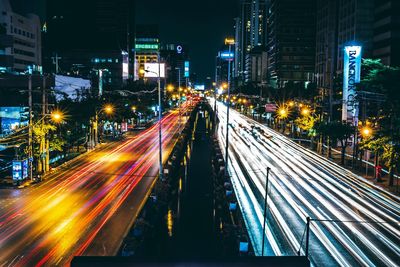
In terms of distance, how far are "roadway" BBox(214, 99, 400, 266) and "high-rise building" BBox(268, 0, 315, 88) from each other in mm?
121415

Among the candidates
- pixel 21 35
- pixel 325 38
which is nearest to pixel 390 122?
pixel 325 38

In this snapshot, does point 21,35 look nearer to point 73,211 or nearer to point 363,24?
point 363,24

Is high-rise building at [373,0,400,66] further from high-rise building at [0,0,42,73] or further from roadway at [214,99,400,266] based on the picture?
high-rise building at [0,0,42,73]

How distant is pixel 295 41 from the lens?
173 meters

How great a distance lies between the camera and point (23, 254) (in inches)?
874

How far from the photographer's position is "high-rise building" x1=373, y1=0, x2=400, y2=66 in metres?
86.7

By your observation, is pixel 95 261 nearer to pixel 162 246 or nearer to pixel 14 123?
pixel 162 246

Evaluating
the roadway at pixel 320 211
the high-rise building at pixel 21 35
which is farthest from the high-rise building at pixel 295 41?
the roadway at pixel 320 211

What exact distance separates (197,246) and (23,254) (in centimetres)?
888

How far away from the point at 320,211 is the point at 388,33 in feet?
223

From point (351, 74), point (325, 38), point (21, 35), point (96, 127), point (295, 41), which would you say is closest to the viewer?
point (351, 74)

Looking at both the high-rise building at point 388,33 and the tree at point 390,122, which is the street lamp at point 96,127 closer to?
the tree at point 390,122

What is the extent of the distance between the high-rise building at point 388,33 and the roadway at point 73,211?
2250 inches

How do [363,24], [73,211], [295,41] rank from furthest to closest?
[295,41] < [363,24] < [73,211]
